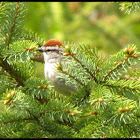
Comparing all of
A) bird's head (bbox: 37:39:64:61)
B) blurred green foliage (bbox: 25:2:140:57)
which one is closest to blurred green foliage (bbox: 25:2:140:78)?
blurred green foliage (bbox: 25:2:140:57)

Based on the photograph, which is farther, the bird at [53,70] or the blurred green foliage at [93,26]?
the blurred green foliage at [93,26]

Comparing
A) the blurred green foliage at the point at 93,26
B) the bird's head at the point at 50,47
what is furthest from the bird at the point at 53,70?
the blurred green foliage at the point at 93,26

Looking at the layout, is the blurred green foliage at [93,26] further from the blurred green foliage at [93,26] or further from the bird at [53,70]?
the bird at [53,70]

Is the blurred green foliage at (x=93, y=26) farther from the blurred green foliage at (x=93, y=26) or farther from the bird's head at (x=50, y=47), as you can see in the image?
the bird's head at (x=50, y=47)

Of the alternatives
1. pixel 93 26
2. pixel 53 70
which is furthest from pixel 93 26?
pixel 53 70

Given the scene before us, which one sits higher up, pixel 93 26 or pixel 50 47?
pixel 93 26

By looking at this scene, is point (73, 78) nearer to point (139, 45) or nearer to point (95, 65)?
point (95, 65)

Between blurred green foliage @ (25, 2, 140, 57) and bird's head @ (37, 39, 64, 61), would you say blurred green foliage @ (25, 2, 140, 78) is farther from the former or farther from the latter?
bird's head @ (37, 39, 64, 61)

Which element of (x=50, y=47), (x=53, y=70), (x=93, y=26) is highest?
(x=93, y=26)

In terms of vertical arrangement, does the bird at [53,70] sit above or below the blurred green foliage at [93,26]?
below

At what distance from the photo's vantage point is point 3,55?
1749 millimetres

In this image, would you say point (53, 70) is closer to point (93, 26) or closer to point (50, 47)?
point (50, 47)

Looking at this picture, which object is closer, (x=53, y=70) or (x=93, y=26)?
(x=53, y=70)

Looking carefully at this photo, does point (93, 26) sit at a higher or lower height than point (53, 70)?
higher
